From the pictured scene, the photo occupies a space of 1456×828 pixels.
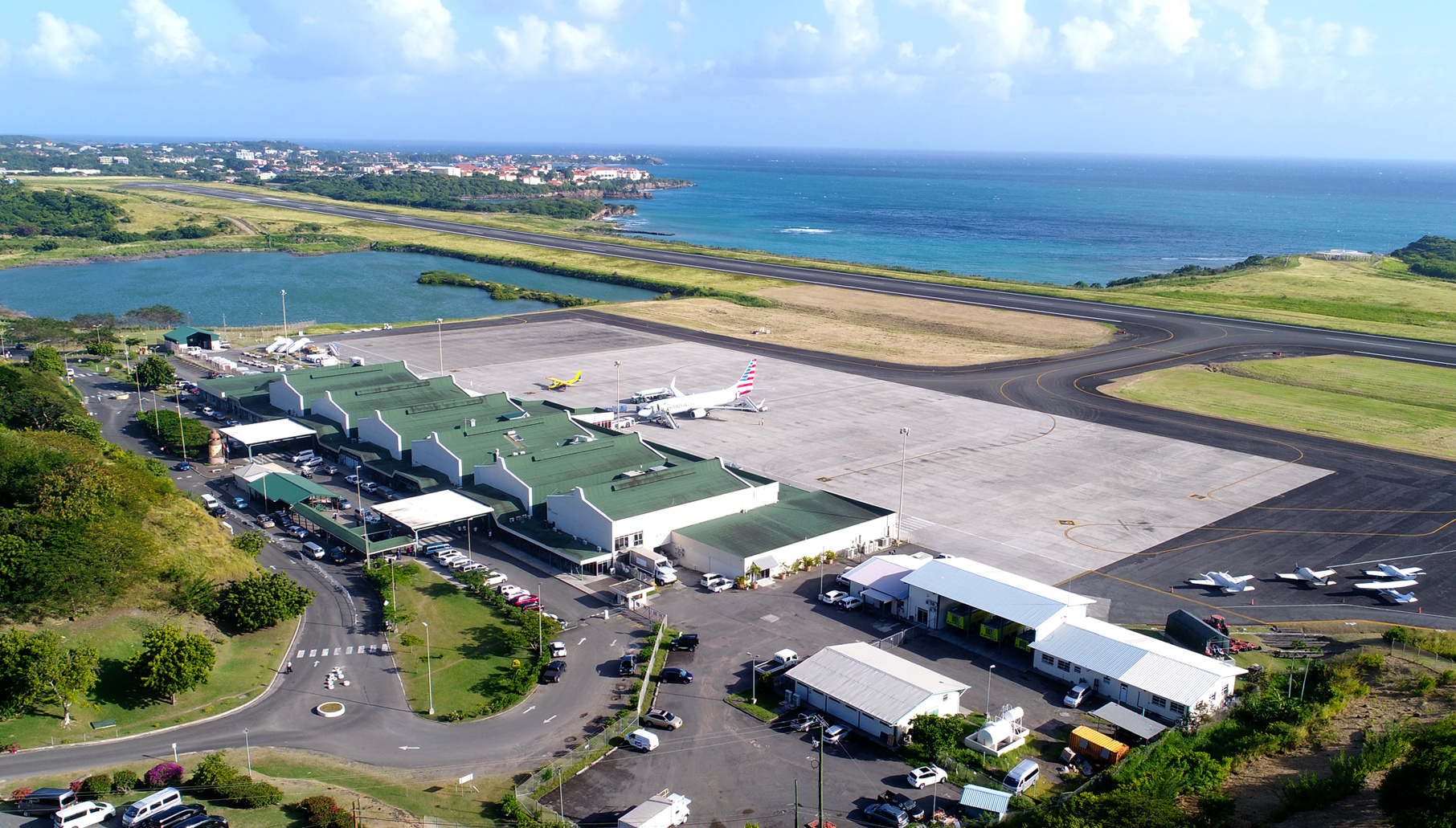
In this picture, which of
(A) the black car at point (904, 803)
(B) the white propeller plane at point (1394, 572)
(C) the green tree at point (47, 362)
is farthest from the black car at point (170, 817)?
(C) the green tree at point (47, 362)

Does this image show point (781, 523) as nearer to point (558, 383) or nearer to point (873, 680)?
point (873, 680)

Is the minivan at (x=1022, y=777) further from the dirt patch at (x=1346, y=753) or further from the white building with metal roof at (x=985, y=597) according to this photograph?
the white building with metal roof at (x=985, y=597)

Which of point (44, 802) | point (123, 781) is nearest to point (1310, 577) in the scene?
point (123, 781)

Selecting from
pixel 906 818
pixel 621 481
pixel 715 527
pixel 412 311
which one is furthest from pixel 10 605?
pixel 412 311

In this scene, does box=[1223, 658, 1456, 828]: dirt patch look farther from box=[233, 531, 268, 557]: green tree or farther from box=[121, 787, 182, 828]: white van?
box=[233, 531, 268, 557]: green tree

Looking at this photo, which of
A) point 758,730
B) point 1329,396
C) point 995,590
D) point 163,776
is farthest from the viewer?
point 1329,396

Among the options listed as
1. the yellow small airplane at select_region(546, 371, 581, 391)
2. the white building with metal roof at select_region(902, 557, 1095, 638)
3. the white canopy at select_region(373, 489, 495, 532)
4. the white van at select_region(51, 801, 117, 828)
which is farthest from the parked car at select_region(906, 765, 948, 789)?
the yellow small airplane at select_region(546, 371, 581, 391)

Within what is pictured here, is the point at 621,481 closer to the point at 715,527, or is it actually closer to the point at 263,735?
the point at 715,527
